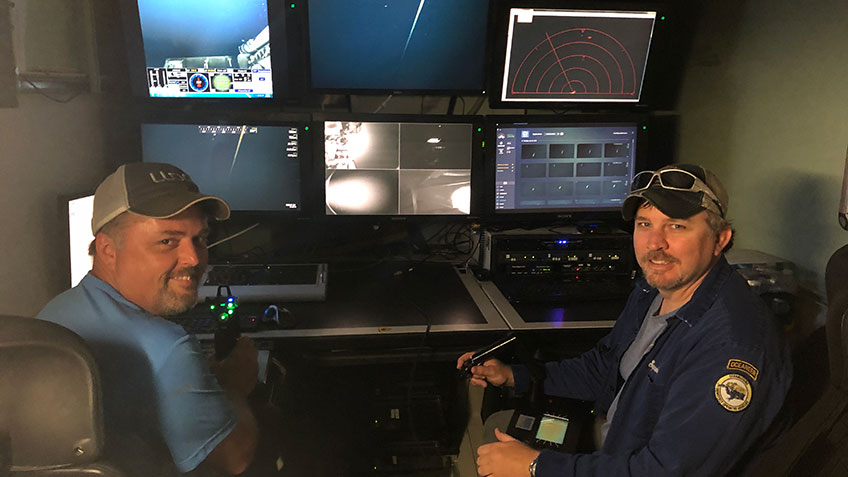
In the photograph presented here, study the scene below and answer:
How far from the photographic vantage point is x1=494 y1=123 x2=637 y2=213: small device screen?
2078 millimetres

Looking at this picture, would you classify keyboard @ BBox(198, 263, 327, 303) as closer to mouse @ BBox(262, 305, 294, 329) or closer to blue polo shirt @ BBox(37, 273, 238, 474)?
mouse @ BBox(262, 305, 294, 329)

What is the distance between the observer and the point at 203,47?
189cm

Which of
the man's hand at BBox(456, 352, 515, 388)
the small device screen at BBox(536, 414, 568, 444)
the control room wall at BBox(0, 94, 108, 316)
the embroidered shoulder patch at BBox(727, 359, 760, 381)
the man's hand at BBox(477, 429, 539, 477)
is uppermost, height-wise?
the control room wall at BBox(0, 94, 108, 316)

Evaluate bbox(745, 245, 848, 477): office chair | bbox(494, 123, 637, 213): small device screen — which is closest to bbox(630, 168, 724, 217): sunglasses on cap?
bbox(745, 245, 848, 477): office chair

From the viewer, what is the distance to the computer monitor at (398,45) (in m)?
1.89

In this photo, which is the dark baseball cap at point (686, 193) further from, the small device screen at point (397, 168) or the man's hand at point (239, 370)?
the man's hand at point (239, 370)

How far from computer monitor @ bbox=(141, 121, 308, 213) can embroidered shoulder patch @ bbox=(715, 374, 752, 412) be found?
148 cm

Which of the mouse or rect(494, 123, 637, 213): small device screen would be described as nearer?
the mouse

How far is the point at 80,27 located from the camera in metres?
1.75

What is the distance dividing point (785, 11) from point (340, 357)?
68.3 inches

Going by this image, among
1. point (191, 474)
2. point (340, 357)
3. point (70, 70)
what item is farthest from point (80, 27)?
point (191, 474)

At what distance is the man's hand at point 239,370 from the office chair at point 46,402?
66 cm

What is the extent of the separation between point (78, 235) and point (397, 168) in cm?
104

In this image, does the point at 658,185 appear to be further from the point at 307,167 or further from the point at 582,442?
the point at 307,167
